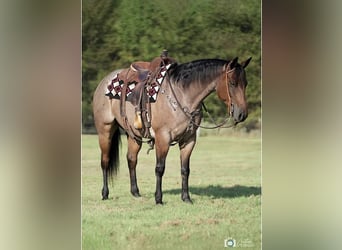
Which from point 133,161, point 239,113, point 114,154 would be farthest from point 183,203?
point 239,113

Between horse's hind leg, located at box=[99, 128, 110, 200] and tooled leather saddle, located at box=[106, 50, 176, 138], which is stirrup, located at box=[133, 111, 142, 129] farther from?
horse's hind leg, located at box=[99, 128, 110, 200]

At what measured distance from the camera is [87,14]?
16.7 feet

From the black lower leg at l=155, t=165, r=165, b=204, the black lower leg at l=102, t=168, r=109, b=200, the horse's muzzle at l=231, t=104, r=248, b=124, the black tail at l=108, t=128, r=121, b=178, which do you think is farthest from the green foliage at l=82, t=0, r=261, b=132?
the black lower leg at l=155, t=165, r=165, b=204

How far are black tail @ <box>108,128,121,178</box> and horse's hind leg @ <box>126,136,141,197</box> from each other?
62 millimetres

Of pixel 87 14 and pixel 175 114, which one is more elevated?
pixel 87 14

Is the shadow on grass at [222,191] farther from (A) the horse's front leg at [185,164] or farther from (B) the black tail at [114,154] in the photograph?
(B) the black tail at [114,154]

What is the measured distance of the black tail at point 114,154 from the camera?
5184 millimetres

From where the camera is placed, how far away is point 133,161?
518cm

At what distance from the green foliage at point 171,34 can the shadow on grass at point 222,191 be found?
0.37 m
